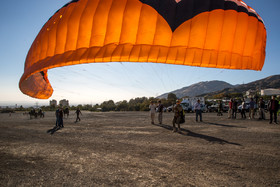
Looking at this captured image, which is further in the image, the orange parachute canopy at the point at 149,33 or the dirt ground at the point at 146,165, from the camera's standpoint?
the orange parachute canopy at the point at 149,33

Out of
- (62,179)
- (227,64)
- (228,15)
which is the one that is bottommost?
(62,179)

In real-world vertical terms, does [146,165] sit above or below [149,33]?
below

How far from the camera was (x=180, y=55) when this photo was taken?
3.83 m

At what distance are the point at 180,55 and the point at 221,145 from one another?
4129mm

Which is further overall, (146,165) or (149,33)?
(146,165)

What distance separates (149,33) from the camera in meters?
→ 3.73

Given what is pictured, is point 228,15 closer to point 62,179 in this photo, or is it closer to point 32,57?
point 32,57

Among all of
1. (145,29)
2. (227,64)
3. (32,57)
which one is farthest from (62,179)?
(227,64)

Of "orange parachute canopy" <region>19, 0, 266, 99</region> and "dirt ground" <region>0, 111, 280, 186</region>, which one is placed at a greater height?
"orange parachute canopy" <region>19, 0, 266, 99</region>

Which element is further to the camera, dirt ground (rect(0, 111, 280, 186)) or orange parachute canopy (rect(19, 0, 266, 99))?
orange parachute canopy (rect(19, 0, 266, 99))

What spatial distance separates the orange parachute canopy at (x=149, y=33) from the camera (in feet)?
12.1

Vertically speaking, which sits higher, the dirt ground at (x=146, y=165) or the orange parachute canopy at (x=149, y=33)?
the orange parachute canopy at (x=149, y=33)

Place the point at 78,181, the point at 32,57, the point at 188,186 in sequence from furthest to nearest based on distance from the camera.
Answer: the point at 32,57 < the point at 78,181 < the point at 188,186

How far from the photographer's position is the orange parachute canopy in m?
3.68
